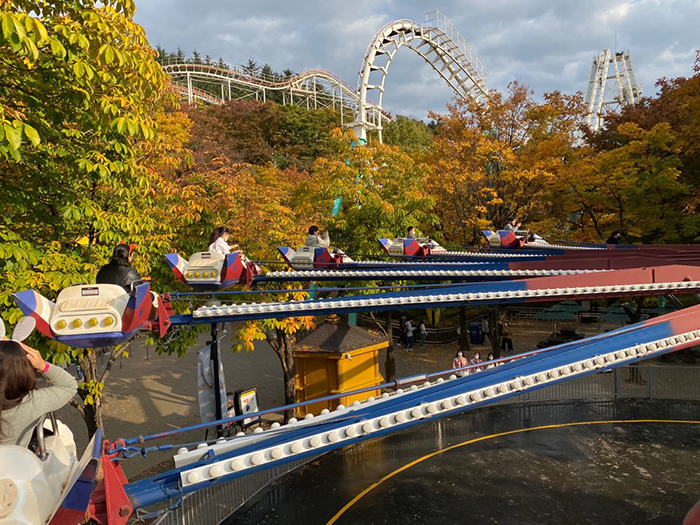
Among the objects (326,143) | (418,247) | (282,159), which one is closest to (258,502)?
(418,247)

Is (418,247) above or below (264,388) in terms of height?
above

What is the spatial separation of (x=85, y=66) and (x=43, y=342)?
3.73 metres

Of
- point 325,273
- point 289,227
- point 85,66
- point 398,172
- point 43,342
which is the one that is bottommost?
point 43,342

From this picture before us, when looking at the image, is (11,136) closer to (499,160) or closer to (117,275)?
(117,275)

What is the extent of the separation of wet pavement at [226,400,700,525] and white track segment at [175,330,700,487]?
5.92 m

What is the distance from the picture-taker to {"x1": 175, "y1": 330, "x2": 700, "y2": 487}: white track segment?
2766mm

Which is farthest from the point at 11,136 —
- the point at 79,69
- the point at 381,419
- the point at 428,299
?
the point at 428,299

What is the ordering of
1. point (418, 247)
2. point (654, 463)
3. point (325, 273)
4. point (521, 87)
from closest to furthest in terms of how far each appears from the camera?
1. point (325, 273)
2. point (654, 463)
3. point (418, 247)
4. point (521, 87)

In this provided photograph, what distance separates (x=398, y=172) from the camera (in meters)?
17.9

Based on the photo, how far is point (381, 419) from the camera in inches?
124

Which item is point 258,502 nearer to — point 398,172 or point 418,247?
point 418,247

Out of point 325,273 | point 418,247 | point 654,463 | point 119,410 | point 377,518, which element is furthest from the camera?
point 119,410

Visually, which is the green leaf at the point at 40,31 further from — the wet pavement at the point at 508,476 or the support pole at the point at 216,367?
the wet pavement at the point at 508,476

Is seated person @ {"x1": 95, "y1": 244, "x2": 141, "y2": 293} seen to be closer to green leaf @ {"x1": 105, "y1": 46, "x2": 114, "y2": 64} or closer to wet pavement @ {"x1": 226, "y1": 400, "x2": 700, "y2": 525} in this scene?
green leaf @ {"x1": 105, "y1": 46, "x2": 114, "y2": 64}
